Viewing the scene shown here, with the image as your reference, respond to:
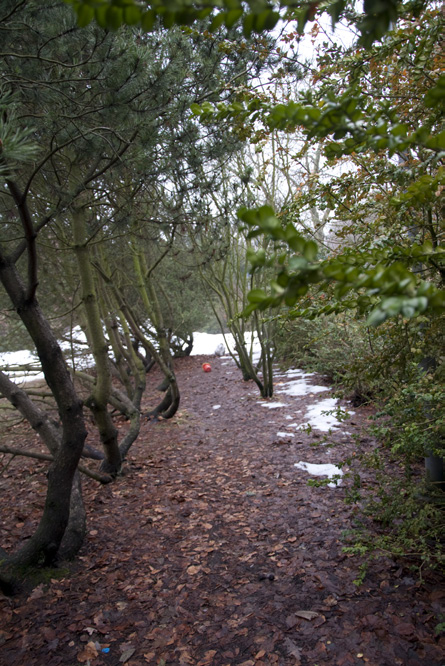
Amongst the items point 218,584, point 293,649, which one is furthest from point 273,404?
point 293,649

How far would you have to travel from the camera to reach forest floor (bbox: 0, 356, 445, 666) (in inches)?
83.8

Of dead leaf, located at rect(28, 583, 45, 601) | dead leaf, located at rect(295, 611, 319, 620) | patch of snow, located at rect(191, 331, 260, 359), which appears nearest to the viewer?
dead leaf, located at rect(295, 611, 319, 620)

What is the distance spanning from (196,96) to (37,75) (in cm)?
163

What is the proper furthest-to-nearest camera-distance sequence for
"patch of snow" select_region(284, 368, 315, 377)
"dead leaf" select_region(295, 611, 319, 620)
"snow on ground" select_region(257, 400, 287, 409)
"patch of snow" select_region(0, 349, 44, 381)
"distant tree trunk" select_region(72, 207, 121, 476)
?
"patch of snow" select_region(284, 368, 315, 377), "snow on ground" select_region(257, 400, 287, 409), "patch of snow" select_region(0, 349, 44, 381), "distant tree trunk" select_region(72, 207, 121, 476), "dead leaf" select_region(295, 611, 319, 620)

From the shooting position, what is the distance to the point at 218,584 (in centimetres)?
274

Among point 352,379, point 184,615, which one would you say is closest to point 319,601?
point 184,615

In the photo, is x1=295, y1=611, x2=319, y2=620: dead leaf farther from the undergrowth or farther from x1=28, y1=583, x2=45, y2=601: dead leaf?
x1=28, y1=583, x2=45, y2=601: dead leaf

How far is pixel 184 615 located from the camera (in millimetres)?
2473

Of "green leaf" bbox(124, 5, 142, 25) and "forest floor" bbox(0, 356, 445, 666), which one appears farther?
"forest floor" bbox(0, 356, 445, 666)

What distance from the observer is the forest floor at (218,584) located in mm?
2129

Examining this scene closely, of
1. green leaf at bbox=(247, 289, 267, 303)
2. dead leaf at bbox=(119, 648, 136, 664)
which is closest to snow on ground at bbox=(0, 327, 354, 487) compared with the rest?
dead leaf at bbox=(119, 648, 136, 664)

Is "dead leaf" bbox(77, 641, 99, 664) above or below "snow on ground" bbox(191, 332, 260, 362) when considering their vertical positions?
below

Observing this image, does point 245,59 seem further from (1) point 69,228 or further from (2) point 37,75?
(1) point 69,228

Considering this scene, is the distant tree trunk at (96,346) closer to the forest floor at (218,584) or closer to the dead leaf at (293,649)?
the forest floor at (218,584)
